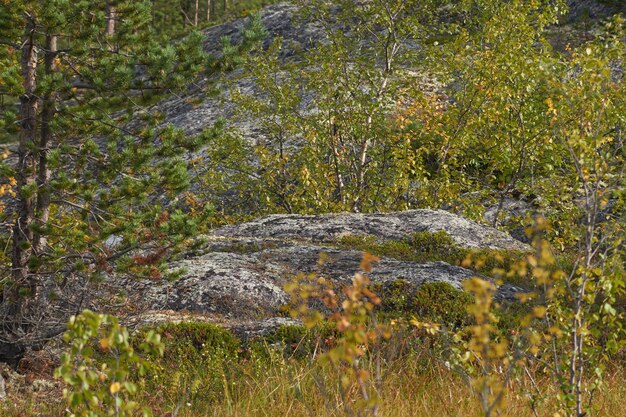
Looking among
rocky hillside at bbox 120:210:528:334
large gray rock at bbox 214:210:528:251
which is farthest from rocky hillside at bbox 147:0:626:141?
rocky hillside at bbox 120:210:528:334

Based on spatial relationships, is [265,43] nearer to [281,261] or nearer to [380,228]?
[380,228]

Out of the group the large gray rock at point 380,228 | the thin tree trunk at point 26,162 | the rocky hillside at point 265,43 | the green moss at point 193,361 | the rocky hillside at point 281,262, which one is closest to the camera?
the green moss at point 193,361

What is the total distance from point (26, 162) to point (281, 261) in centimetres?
462

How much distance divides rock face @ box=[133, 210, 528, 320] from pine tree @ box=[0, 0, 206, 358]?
1478 mm

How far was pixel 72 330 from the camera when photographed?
4.09 m

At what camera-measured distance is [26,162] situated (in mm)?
8844

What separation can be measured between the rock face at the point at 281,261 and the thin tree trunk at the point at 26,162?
6.82 feet

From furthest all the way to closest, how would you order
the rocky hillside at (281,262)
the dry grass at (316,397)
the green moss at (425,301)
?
the rocky hillside at (281,262), the green moss at (425,301), the dry grass at (316,397)

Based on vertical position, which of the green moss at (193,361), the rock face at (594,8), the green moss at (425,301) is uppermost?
the rock face at (594,8)

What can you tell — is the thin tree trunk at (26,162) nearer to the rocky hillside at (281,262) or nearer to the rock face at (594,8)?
the rocky hillside at (281,262)

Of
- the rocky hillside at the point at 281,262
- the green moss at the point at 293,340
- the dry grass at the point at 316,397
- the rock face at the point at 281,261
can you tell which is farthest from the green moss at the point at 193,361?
the rock face at the point at 281,261

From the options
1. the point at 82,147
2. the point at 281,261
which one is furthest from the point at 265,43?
the point at 82,147

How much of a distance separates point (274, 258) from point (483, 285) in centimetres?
837

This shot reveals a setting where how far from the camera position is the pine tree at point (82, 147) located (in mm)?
8234
